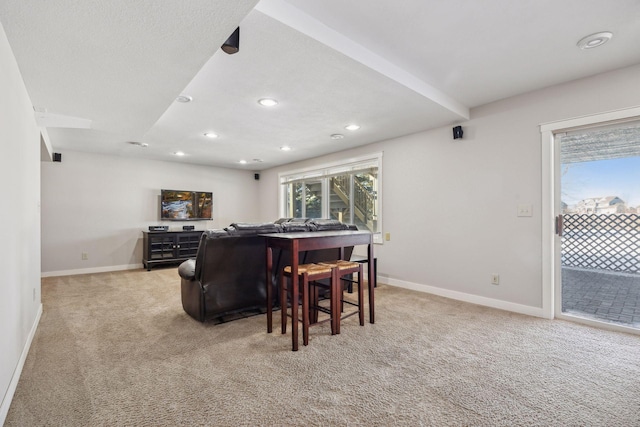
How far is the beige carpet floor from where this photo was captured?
1.56 metres

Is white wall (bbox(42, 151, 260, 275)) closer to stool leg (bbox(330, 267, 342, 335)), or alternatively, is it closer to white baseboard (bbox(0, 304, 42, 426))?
white baseboard (bbox(0, 304, 42, 426))

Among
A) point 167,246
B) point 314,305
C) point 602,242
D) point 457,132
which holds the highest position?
point 457,132

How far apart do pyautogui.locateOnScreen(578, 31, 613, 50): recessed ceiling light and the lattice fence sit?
5.00 ft

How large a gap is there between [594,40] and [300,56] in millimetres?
2130

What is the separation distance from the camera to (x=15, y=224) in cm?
197

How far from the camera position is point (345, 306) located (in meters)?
3.44

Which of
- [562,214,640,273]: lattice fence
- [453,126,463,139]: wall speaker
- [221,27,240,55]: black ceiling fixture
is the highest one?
[221,27,240,55]: black ceiling fixture

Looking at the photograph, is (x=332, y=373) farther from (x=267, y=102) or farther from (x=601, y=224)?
(x=601, y=224)

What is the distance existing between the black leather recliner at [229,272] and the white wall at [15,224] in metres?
1.17

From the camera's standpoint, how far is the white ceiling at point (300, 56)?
166 centimetres

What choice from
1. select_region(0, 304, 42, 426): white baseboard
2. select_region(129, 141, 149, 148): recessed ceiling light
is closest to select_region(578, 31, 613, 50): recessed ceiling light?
select_region(0, 304, 42, 426): white baseboard

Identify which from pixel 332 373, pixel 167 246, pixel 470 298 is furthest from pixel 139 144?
pixel 470 298

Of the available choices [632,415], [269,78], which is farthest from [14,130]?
[632,415]

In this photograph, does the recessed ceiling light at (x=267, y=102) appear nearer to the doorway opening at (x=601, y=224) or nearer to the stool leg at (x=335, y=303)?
the stool leg at (x=335, y=303)
